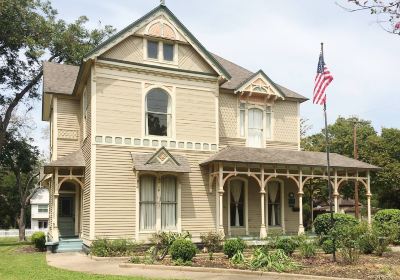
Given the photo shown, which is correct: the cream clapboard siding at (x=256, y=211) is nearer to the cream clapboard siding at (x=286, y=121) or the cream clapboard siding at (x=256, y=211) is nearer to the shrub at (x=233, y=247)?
the cream clapboard siding at (x=286, y=121)

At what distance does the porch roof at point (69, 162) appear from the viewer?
840 inches

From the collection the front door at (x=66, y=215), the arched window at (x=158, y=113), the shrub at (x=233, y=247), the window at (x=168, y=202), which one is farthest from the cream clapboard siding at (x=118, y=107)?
the shrub at (x=233, y=247)

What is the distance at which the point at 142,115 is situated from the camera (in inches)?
854

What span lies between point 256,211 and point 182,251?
31.7 feet

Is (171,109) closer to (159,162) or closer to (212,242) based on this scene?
(159,162)

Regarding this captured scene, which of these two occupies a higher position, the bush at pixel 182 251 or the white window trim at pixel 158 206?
the white window trim at pixel 158 206

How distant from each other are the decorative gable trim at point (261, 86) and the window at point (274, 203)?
15.8 ft

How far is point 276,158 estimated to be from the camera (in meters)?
23.2

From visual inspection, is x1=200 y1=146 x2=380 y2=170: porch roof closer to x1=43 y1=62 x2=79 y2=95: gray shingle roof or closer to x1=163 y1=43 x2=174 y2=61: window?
x1=163 y1=43 x2=174 y2=61: window

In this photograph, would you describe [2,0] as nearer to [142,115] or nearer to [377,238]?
[142,115]

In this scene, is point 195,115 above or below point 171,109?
below

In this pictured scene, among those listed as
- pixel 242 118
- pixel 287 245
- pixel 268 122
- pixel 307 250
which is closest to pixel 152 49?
pixel 242 118

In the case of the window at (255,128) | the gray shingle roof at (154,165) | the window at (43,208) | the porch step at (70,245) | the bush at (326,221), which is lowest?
the window at (43,208)

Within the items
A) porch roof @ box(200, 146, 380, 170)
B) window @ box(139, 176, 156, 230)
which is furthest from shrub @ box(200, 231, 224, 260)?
porch roof @ box(200, 146, 380, 170)
